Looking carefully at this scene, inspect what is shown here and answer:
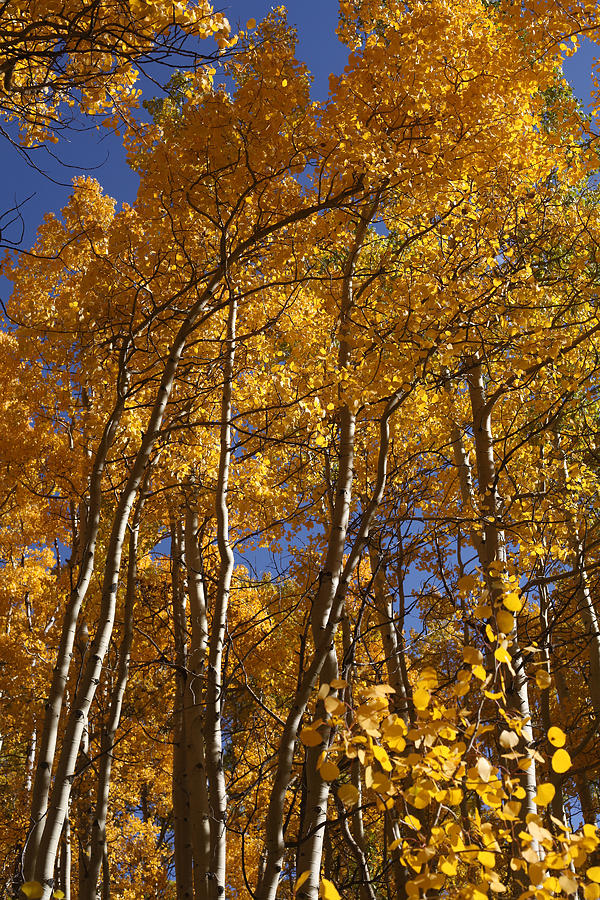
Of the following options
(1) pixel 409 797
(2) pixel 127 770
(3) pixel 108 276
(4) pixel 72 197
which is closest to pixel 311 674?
(1) pixel 409 797

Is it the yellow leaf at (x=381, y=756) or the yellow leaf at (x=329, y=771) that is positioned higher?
the yellow leaf at (x=381, y=756)

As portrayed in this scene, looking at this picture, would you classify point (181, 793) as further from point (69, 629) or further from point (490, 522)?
point (490, 522)

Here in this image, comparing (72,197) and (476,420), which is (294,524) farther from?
(72,197)

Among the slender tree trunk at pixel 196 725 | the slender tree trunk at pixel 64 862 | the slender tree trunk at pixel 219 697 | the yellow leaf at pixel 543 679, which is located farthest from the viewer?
the slender tree trunk at pixel 64 862

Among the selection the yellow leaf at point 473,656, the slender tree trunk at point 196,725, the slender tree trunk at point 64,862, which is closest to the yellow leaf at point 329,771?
the yellow leaf at point 473,656

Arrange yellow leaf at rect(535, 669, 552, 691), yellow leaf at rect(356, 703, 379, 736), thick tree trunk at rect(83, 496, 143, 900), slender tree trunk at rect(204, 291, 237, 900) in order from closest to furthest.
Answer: yellow leaf at rect(356, 703, 379, 736) → yellow leaf at rect(535, 669, 552, 691) → slender tree trunk at rect(204, 291, 237, 900) → thick tree trunk at rect(83, 496, 143, 900)

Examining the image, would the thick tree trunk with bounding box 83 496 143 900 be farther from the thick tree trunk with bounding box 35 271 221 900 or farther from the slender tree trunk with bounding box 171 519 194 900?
the thick tree trunk with bounding box 35 271 221 900

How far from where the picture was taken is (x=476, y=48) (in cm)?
521

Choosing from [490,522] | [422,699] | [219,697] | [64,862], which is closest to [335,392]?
[490,522]

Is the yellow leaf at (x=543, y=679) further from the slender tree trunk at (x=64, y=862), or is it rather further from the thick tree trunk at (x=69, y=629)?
the slender tree trunk at (x=64, y=862)

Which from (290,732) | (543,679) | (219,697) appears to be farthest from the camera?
(219,697)

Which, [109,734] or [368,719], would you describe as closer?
[368,719]

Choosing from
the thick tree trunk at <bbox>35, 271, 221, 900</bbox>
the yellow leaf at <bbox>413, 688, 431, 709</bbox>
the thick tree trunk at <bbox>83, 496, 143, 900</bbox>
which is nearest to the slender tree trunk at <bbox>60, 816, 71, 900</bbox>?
the thick tree trunk at <bbox>83, 496, 143, 900</bbox>

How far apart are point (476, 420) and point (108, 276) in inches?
126
